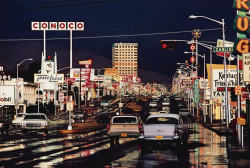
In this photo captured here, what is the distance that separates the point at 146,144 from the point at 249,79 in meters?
5.92

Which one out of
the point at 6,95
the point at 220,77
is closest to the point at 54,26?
the point at 6,95

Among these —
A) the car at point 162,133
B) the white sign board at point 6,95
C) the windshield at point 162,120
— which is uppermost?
the white sign board at point 6,95

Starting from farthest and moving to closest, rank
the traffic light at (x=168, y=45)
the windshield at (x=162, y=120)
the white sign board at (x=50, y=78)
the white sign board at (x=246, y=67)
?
the white sign board at (x=50, y=78) < the traffic light at (x=168, y=45) < the windshield at (x=162, y=120) < the white sign board at (x=246, y=67)

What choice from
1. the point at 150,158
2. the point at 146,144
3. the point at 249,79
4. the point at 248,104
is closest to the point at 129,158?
the point at 150,158

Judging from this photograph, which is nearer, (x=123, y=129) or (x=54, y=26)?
(x=123, y=129)

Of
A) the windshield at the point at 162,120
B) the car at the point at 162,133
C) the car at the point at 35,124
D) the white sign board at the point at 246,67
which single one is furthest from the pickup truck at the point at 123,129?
the car at the point at 35,124

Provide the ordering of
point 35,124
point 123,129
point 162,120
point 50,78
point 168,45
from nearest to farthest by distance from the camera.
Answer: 1. point 162,120
2. point 123,129
3. point 168,45
4. point 35,124
5. point 50,78

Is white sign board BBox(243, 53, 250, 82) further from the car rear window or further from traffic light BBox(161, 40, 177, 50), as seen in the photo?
traffic light BBox(161, 40, 177, 50)

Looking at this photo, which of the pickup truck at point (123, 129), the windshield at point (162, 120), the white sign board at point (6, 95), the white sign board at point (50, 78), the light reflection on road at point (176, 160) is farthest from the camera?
the white sign board at point (6, 95)

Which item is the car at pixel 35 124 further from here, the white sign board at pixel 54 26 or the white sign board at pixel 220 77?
the white sign board at pixel 54 26

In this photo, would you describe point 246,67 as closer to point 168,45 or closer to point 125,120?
point 125,120

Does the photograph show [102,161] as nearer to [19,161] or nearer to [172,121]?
[19,161]

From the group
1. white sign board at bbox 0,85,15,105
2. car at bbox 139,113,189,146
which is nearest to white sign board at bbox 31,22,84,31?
white sign board at bbox 0,85,15,105

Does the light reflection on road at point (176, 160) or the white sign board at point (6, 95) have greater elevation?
the white sign board at point (6, 95)
